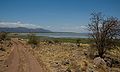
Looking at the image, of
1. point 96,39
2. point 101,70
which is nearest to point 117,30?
point 96,39

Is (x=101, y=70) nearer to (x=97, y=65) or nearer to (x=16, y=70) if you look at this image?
(x=97, y=65)

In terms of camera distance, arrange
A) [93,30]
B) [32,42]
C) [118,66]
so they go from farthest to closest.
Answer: [32,42]
[93,30]
[118,66]

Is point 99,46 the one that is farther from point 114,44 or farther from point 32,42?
point 32,42

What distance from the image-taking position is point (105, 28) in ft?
121

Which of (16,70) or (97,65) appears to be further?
(97,65)

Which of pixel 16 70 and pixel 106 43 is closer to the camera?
pixel 16 70

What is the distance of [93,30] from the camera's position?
38.6 metres

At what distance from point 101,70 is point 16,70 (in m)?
10.1

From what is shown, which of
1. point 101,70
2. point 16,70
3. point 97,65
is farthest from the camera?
point 97,65

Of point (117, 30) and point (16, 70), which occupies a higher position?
point (117, 30)

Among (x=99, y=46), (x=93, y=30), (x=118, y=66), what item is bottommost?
(x=118, y=66)

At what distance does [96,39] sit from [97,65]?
29.5ft

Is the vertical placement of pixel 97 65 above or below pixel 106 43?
below

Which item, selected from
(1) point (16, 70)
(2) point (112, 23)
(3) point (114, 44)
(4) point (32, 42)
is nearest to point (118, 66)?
(3) point (114, 44)
